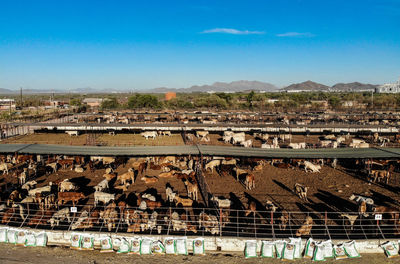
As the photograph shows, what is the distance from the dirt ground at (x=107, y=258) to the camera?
902cm

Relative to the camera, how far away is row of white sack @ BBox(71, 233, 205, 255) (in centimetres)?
944

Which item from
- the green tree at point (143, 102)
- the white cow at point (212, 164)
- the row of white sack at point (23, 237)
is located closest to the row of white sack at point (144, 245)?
the row of white sack at point (23, 237)

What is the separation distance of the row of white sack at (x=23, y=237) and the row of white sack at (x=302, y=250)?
7.01 m

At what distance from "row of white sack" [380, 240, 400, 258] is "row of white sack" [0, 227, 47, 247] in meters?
11.4

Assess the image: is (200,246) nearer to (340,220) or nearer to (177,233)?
(177,233)

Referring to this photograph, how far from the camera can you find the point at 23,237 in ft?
32.5

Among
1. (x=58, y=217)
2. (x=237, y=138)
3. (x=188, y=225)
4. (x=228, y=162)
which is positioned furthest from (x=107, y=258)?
(x=237, y=138)

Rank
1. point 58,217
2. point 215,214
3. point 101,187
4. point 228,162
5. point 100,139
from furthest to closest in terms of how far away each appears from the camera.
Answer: point 100,139
point 228,162
point 101,187
point 215,214
point 58,217

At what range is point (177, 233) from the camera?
10492 millimetres

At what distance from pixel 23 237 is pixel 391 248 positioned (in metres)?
12.4

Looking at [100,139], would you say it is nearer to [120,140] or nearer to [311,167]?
[120,140]

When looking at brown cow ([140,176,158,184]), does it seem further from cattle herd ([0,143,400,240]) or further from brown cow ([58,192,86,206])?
brown cow ([58,192,86,206])

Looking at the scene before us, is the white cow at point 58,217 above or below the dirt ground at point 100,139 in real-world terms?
below

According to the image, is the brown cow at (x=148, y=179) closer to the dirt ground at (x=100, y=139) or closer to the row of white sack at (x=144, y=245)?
the row of white sack at (x=144, y=245)
